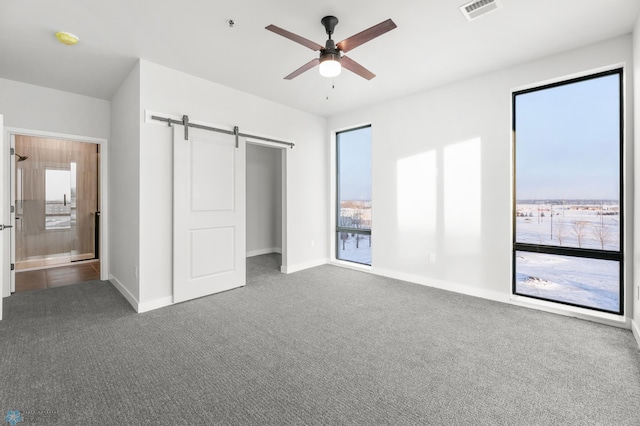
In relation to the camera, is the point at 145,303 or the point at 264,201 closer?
the point at 145,303

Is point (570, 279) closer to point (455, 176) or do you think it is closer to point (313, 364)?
point (455, 176)

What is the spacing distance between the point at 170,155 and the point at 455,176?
361 cm

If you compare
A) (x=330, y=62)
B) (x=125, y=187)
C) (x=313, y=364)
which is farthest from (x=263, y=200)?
(x=313, y=364)

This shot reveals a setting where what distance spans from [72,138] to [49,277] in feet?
7.45

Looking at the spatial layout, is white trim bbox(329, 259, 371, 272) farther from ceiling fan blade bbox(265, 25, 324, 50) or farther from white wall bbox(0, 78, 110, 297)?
white wall bbox(0, 78, 110, 297)

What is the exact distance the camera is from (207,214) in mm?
3711

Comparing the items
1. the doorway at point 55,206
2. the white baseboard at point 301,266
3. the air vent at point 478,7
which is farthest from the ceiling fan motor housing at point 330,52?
the doorway at point 55,206

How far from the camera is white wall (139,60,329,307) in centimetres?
325

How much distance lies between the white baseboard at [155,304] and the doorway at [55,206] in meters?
2.48

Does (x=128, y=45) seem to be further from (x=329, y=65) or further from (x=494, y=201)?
(x=494, y=201)

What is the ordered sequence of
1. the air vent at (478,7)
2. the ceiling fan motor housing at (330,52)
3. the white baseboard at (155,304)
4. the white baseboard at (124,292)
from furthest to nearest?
the white baseboard at (124,292) → the white baseboard at (155,304) → the ceiling fan motor housing at (330,52) → the air vent at (478,7)

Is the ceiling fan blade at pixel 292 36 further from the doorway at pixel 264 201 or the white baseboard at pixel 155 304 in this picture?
the doorway at pixel 264 201

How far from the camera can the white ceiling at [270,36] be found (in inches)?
93.0

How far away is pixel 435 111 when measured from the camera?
4.04m
